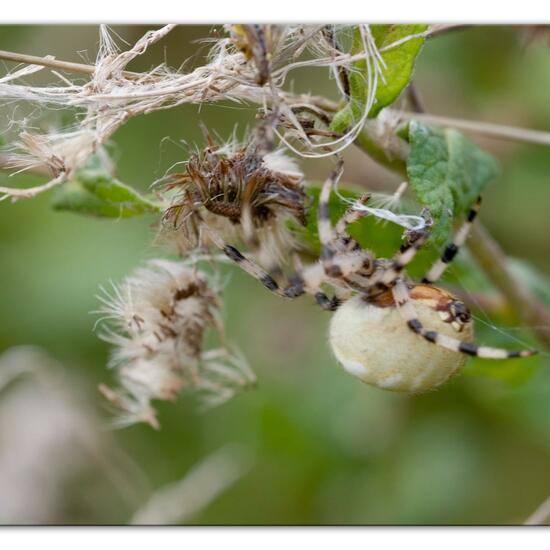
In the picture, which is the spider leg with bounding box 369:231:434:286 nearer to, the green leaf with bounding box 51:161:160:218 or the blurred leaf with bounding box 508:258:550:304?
the green leaf with bounding box 51:161:160:218

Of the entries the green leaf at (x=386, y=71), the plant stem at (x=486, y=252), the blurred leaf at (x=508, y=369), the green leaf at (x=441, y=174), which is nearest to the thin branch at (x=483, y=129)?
the green leaf at (x=441, y=174)

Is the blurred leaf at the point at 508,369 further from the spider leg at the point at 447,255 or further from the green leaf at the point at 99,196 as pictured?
the green leaf at the point at 99,196

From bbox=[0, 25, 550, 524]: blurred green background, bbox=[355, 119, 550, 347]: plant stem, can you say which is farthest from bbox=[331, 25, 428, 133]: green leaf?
bbox=[0, 25, 550, 524]: blurred green background

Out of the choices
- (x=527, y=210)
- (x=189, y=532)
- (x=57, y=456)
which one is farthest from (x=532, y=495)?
(x=57, y=456)

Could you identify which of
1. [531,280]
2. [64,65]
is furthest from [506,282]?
[64,65]

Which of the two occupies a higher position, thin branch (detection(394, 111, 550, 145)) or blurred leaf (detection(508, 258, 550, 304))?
thin branch (detection(394, 111, 550, 145))
